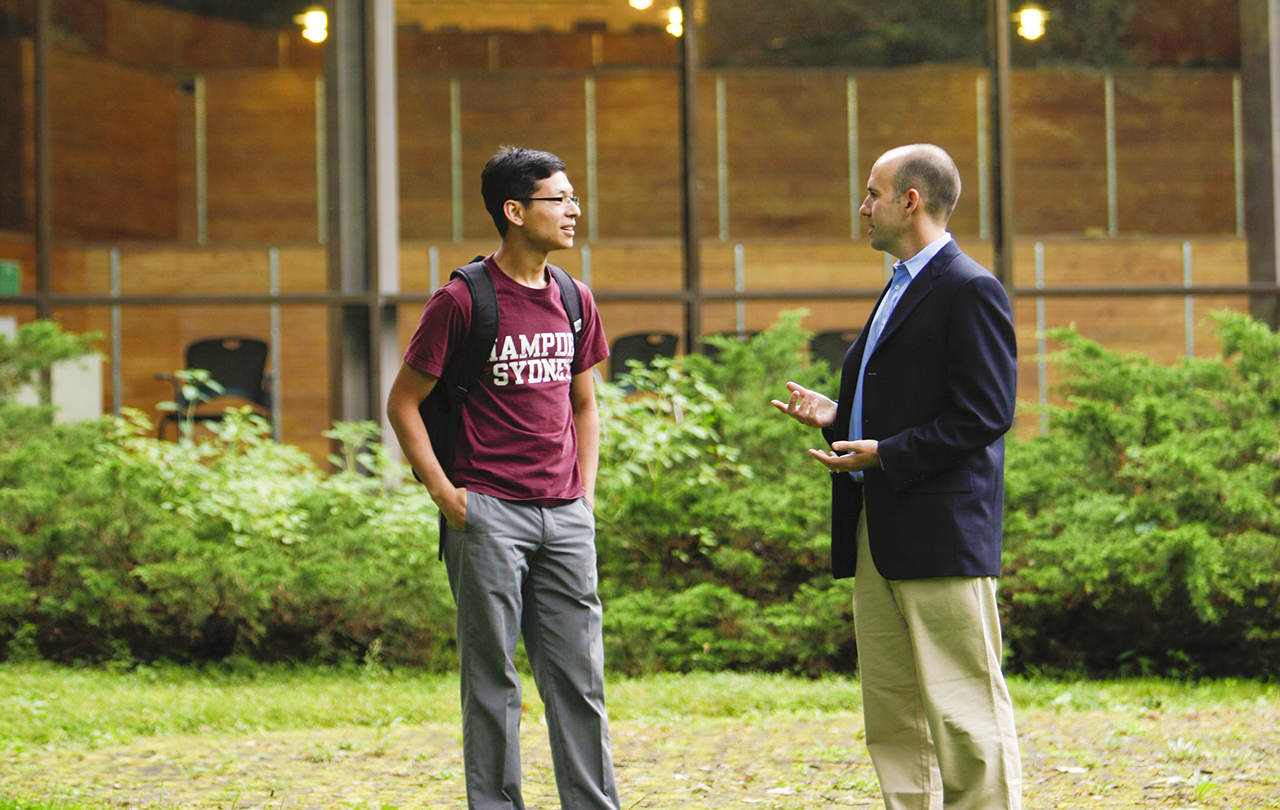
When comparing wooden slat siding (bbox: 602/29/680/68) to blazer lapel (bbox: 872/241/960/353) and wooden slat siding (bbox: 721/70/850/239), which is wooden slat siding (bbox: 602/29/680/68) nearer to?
wooden slat siding (bbox: 721/70/850/239)

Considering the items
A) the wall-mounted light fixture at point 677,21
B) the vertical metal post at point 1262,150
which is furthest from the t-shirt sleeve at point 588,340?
the vertical metal post at point 1262,150

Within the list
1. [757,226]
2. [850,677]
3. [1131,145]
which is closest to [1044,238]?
[1131,145]

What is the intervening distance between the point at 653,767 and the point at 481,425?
1904 mm

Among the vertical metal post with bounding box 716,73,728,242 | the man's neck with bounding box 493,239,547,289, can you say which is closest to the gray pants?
the man's neck with bounding box 493,239,547,289

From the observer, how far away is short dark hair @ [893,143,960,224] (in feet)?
10.3

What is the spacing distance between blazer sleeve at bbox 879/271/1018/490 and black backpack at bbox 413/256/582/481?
1.09 m

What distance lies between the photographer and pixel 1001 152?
366 inches

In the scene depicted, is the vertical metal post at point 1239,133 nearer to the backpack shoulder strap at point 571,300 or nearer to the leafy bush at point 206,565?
the leafy bush at point 206,565

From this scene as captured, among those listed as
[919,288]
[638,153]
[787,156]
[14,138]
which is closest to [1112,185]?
[787,156]

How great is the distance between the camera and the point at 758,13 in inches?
552

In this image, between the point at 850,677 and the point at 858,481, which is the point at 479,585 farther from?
the point at 850,677

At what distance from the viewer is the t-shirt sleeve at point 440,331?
11.0 feet

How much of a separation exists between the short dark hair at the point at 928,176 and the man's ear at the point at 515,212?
1007 millimetres

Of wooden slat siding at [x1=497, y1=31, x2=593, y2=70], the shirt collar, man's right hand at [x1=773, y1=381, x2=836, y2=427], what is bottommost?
man's right hand at [x1=773, y1=381, x2=836, y2=427]
